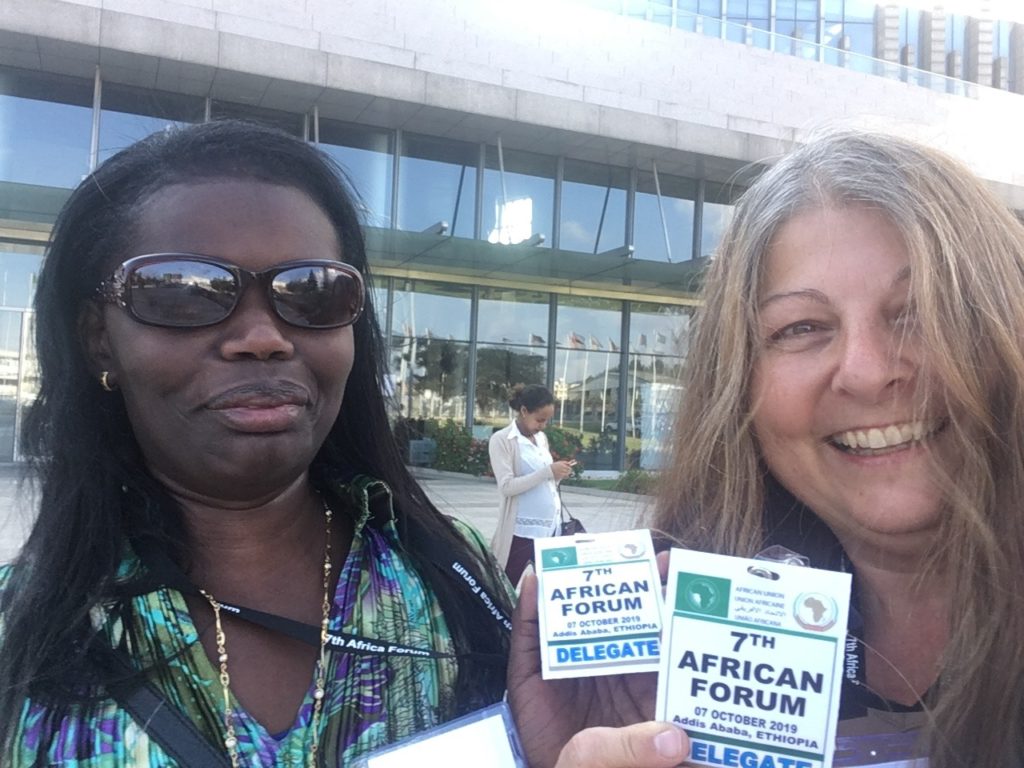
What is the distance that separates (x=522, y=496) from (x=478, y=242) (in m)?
7.96

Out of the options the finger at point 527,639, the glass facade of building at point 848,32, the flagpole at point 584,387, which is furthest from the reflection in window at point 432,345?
the finger at point 527,639

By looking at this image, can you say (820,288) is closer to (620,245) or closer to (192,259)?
(192,259)

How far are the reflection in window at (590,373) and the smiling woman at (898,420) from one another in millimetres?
13789

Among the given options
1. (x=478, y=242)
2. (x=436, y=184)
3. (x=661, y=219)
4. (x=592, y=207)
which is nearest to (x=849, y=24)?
(x=661, y=219)

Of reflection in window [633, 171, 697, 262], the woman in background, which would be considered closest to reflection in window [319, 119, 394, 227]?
reflection in window [633, 171, 697, 262]

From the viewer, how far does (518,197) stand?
14.2 m

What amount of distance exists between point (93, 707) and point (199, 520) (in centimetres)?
36

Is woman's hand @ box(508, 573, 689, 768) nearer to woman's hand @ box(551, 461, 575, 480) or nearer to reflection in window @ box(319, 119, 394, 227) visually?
woman's hand @ box(551, 461, 575, 480)

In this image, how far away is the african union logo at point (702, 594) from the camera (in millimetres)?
1150

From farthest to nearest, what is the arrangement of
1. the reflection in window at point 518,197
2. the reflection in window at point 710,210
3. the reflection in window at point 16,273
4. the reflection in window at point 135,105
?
1. the reflection in window at point 710,210
2. the reflection in window at point 518,197
3. the reflection in window at point 16,273
4. the reflection in window at point 135,105

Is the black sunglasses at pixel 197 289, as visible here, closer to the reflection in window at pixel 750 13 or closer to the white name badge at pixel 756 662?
the white name badge at pixel 756 662

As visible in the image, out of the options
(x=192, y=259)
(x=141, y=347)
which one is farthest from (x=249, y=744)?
(x=192, y=259)

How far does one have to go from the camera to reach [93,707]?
125 cm

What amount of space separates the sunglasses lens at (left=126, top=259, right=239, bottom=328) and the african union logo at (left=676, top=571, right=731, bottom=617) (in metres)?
0.89
